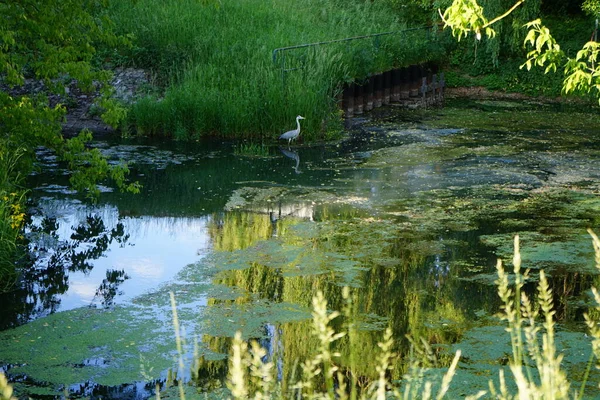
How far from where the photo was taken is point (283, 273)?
829cm

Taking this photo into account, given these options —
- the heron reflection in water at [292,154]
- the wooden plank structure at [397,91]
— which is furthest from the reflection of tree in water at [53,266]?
the wooden plank structure at [397,91]

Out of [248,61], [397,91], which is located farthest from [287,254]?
[397,91]

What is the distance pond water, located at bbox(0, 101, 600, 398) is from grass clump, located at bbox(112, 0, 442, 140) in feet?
2.44

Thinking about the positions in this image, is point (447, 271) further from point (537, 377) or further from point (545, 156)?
point (545, 156)

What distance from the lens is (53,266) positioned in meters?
8.72

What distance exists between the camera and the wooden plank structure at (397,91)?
18408 millimetres

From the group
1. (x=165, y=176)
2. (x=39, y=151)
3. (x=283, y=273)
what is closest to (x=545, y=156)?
(x=165, y=176)

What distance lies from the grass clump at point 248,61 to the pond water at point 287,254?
0.74 m

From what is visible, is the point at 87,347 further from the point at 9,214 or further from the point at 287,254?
the point at 9,214

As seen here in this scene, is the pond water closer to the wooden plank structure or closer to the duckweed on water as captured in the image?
the duckweed on water

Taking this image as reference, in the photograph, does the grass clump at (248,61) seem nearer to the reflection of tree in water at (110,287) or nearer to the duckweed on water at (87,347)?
the reflection of tree in water at (110,287)

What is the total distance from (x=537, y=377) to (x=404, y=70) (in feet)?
50.9

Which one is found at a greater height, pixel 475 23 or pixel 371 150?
pixel 475 23

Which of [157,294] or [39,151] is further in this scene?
[39,151]
